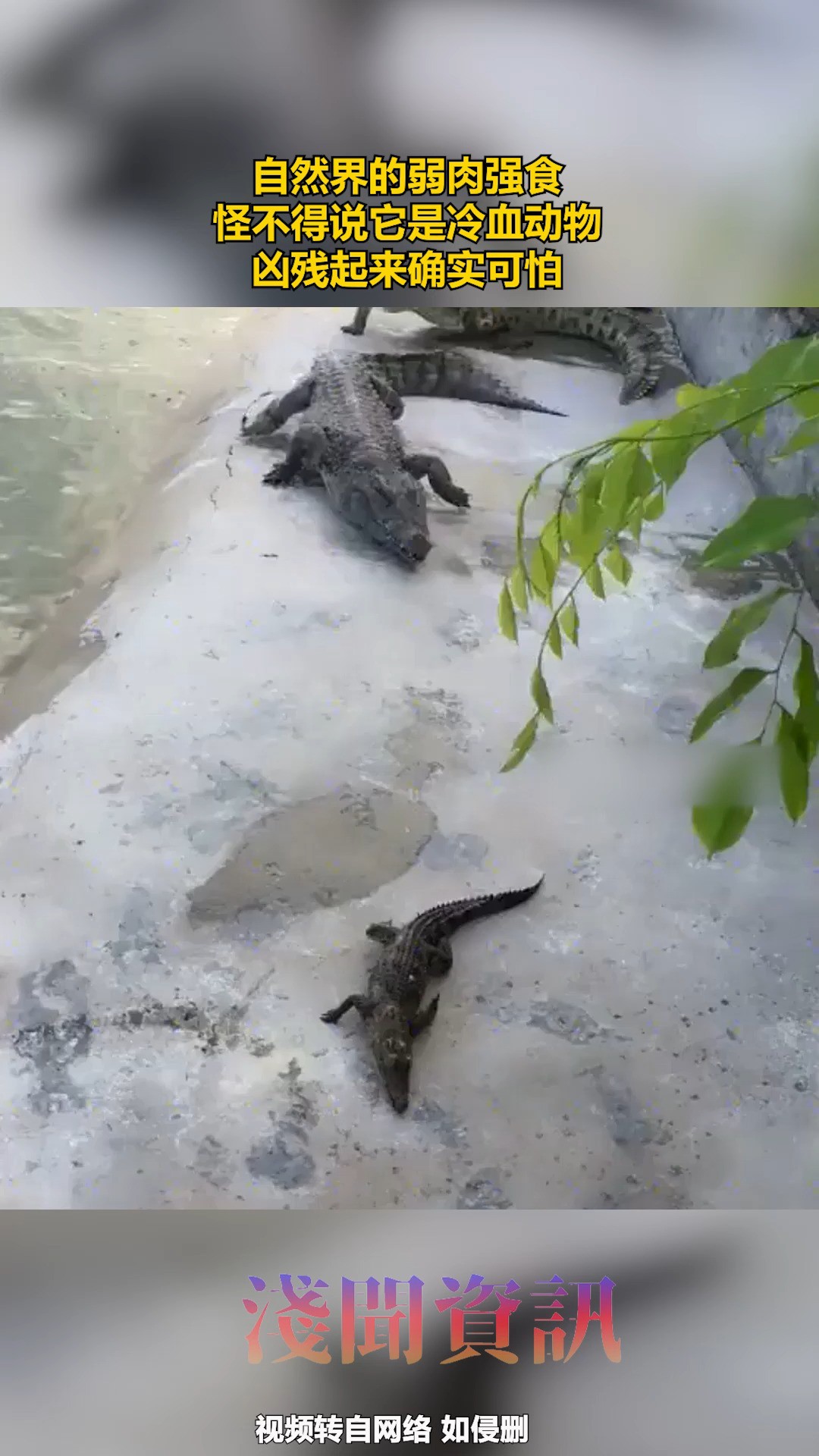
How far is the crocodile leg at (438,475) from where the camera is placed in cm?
368

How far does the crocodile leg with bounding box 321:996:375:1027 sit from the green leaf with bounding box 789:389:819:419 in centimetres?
138

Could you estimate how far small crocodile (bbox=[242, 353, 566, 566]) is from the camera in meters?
3.42

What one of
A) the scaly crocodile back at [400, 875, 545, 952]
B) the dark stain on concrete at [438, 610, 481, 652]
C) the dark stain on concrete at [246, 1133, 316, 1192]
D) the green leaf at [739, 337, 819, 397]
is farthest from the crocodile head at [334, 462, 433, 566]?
the green leaf at [739, 337, 819, 397]

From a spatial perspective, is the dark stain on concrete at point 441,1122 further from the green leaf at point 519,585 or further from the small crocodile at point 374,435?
the small crocodile at point 374,435

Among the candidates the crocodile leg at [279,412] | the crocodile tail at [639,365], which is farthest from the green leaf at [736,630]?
the crocodile tail at [639,365]

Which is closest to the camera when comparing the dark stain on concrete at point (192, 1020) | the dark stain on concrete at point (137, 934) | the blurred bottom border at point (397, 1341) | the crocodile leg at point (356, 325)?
the blurred bottom border at point (397, 1341)

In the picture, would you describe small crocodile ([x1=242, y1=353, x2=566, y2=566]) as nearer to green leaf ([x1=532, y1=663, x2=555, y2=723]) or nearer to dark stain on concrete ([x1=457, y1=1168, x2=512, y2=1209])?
dark stain on concrete ([x1=457, y1=1168, x2=512, y2=1209])

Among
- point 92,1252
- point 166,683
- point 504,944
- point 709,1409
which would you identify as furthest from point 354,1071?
point 166,683

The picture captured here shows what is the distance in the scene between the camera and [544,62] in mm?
953

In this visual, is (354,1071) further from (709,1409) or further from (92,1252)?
(709,1409)

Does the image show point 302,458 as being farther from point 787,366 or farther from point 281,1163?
point 787,366

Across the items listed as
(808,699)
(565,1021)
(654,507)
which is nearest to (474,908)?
(565,1021)

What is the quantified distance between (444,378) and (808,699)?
396 cm

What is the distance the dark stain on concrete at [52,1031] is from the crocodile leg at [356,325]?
137 inches
